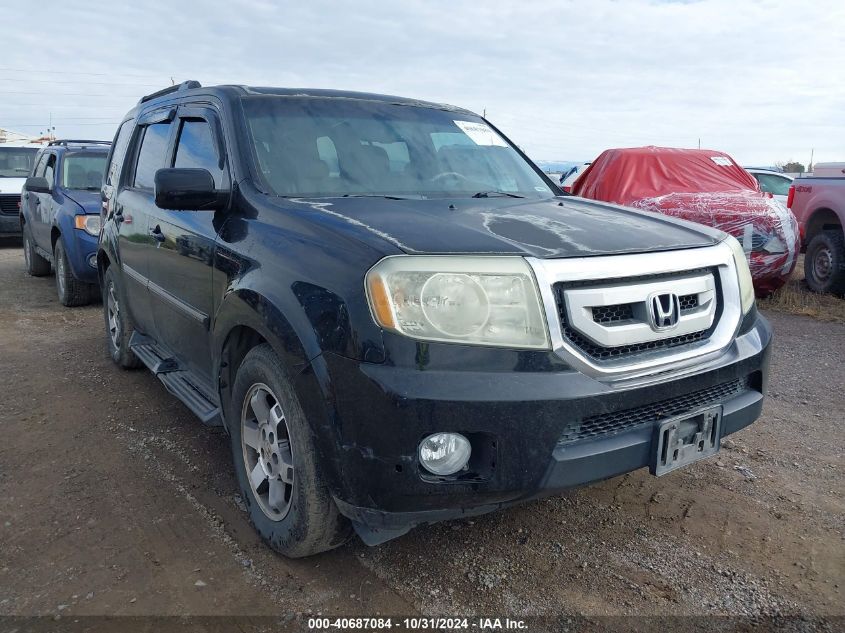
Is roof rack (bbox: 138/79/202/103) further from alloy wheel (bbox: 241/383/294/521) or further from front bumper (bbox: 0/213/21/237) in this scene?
front bumper (bbox: 0/213/21/237)

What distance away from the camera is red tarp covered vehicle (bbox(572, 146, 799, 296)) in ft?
24.2

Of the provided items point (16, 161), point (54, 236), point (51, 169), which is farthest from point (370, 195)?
point (16, 161)

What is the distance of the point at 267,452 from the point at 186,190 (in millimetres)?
1117

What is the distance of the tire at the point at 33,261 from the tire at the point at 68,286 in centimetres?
216

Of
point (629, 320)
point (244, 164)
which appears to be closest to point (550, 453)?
point (629, 320)

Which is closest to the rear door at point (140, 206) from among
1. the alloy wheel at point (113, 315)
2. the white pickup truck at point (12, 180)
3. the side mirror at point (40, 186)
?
the alloy wheel at point (113, 315)

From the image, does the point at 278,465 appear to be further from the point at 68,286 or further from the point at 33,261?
the point at 33,261

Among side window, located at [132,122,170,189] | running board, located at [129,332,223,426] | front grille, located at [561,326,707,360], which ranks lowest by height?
running board, located at [129,332,223,426]

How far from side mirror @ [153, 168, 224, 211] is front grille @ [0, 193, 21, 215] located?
12185 millimetres

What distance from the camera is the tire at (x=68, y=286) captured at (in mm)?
7516

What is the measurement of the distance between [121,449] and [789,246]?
265 inches

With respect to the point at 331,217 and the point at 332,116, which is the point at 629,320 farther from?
the point at 332,116

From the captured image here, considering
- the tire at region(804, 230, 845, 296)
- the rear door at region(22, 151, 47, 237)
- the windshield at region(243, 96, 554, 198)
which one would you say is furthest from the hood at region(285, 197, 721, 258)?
the rear door at region(22, 151, 47, 237)

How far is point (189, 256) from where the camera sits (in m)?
3.34
